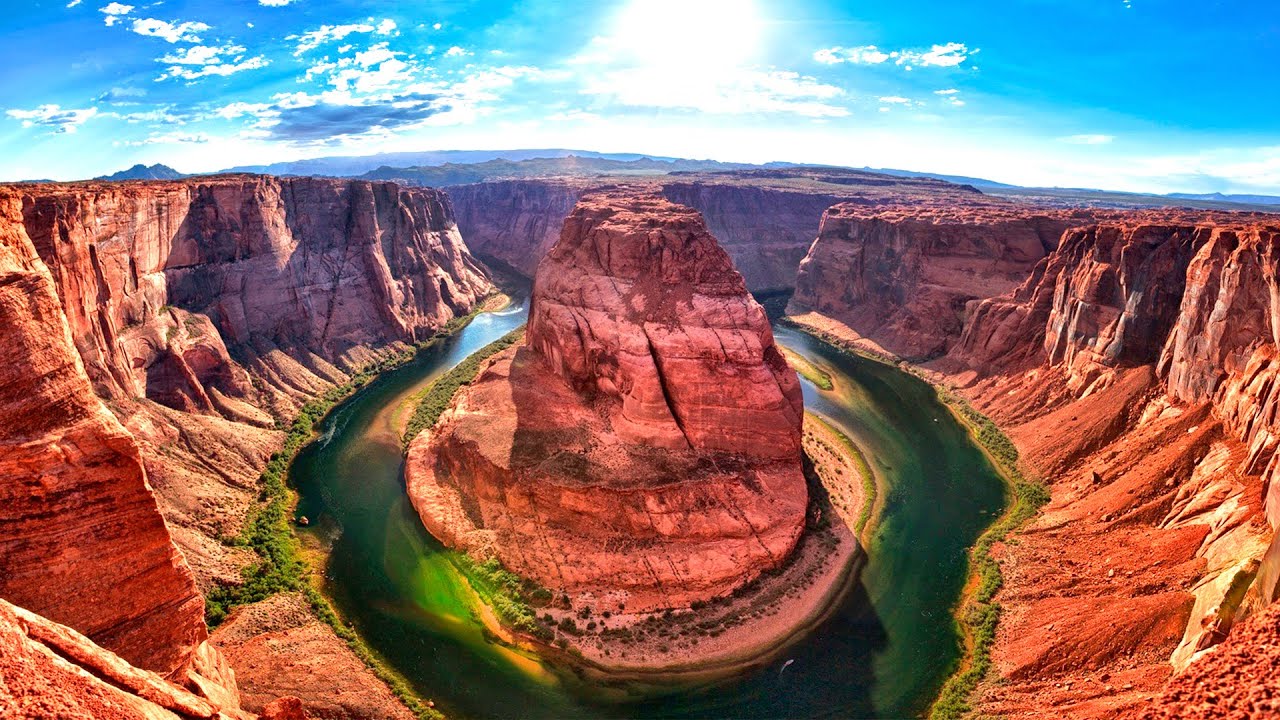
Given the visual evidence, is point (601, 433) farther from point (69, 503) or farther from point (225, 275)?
point (225, 275)

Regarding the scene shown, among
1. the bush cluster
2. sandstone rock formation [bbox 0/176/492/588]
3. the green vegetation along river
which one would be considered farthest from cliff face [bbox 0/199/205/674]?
the bush cluster

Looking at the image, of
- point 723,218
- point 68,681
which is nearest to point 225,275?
point 68,681

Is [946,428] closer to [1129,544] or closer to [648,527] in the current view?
[1129,544]

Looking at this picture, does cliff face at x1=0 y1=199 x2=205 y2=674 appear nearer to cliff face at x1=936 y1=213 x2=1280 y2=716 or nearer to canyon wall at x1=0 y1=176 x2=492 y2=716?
canyon wall at x1=0 y1=176 x2=492 y2=716

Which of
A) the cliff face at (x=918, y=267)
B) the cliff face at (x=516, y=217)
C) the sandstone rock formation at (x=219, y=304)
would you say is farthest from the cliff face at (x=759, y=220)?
the sandstone rock formation at (x=219, y=304)

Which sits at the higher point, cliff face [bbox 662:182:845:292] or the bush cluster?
cliff face [bbox 662:182:845:292]

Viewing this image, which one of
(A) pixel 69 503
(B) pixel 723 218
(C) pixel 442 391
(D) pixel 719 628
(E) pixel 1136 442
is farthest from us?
(B) pixel 723 218
